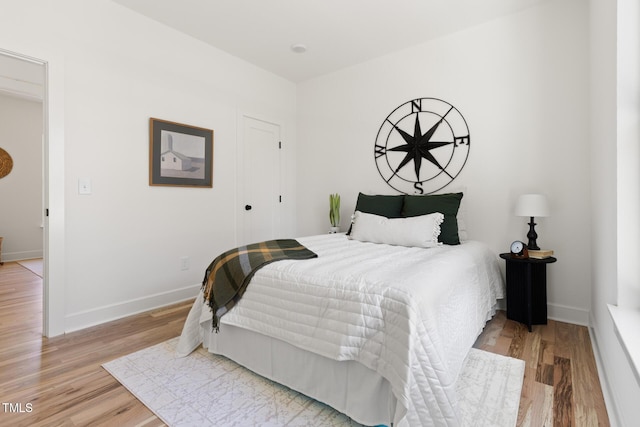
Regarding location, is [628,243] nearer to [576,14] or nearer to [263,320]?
[263,320]

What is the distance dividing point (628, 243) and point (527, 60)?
2.04m

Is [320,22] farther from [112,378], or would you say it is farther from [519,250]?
[112,378]

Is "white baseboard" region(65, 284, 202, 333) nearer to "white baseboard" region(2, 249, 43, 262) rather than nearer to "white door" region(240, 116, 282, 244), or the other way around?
"white door" region(240, 116, 282, 244)

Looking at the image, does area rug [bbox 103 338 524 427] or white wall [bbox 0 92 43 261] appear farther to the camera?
white wall [bbox 0 92 43 261]

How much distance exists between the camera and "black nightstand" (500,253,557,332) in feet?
7.89

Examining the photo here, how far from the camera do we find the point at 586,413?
4.80 feet

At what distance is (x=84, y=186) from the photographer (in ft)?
8.14

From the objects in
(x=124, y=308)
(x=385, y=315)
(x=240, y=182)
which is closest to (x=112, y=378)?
(x=124, y=308)

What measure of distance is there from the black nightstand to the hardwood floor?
91 millimetres

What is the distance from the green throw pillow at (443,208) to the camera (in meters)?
2.64

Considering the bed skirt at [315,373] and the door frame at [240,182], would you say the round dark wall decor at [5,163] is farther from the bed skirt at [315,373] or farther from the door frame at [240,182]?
the bed skirt at [315,373]

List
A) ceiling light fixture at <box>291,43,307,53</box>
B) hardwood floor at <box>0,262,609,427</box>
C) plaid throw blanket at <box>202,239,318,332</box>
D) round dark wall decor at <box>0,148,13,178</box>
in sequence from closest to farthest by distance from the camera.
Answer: hardwood floor at <box>0,262,609,427</box>
plaid throw blanket at <box>202,239,318,332</box>
ceiling light fixture at <box>291,43,307,53</box>
round dark wall decor at <box>0,148,13,178</box>

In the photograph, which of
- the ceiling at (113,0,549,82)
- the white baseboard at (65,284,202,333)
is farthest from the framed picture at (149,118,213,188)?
the white baseboard at (65,284,202,333)

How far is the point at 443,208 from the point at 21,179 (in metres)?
6.53
